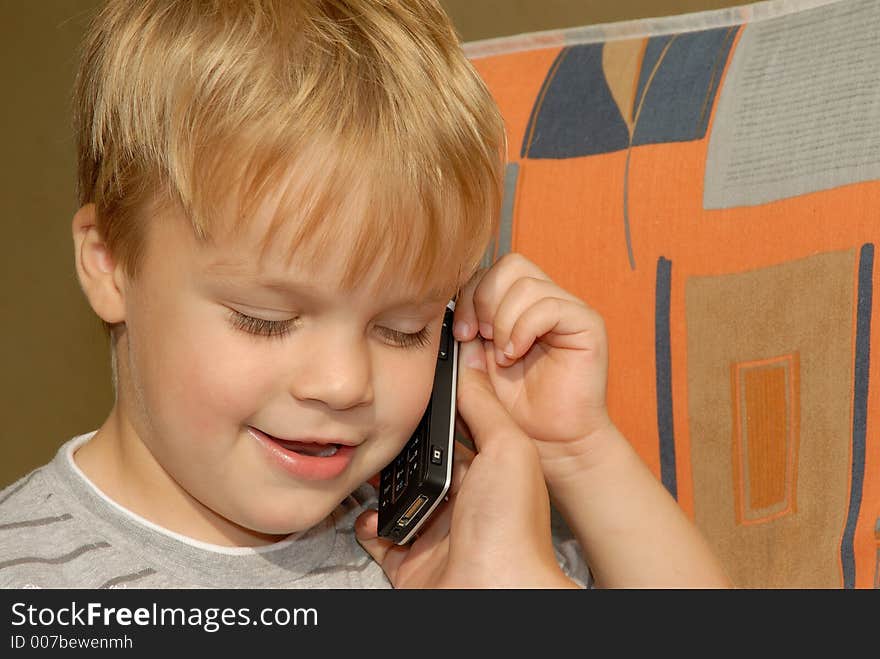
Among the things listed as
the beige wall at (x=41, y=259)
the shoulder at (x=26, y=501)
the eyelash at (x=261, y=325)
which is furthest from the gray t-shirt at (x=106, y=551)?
the beige wall at (x=41, y=259)

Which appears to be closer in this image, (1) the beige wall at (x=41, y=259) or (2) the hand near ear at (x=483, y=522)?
(2) the hand near ear at (x=483, y=522)

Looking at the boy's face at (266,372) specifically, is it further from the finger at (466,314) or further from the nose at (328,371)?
the finger at (466,314)

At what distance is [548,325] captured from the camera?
1.03 metres

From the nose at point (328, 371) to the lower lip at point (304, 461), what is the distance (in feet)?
0.21

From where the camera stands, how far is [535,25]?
1.81m

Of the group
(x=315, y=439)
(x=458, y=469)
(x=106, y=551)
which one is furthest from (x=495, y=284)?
(x=106, y=551)

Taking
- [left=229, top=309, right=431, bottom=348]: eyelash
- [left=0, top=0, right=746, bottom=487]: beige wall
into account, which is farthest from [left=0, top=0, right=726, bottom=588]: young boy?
[left=0, top=0, right=746, bottom=487]: beige wall

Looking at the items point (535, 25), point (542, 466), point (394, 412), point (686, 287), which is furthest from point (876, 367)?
point (535, 25)

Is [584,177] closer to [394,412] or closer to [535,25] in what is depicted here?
[394,412]

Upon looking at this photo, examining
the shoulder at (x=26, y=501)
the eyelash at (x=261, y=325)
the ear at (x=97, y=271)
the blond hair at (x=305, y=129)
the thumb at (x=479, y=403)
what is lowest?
the shoulder at (x=26, y=501)

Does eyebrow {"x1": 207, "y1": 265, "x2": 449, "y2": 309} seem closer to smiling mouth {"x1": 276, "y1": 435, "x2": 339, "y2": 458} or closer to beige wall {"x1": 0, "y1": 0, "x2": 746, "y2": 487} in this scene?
smiling mouth {"x1": 276, "y1": 435, "x2": 339, "y2": 458}

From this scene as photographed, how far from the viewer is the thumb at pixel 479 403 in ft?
3.33

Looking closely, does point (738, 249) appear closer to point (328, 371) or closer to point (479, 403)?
point (479, 403)

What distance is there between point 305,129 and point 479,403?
373 millimetres
